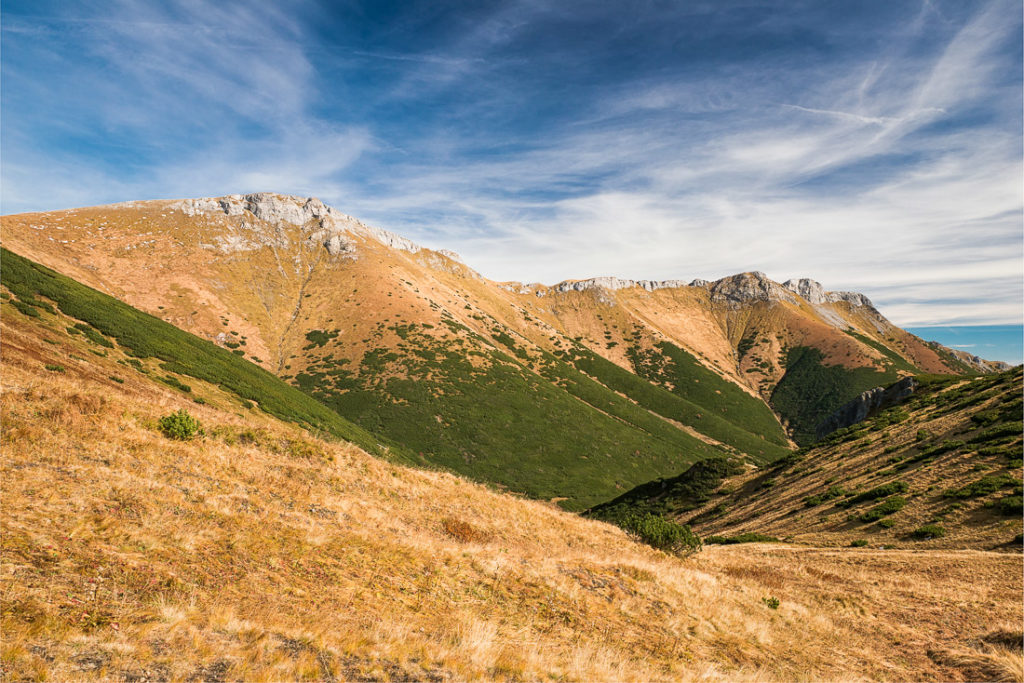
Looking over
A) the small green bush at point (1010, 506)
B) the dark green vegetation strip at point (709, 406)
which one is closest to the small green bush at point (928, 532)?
the small green bush at point (1010, 506)

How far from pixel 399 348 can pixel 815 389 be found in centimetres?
16597

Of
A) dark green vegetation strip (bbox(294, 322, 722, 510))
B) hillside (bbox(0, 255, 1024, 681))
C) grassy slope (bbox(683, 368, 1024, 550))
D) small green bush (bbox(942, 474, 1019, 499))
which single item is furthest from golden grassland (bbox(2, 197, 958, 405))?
small green bush (bbox(942, 474, 1019, 499))

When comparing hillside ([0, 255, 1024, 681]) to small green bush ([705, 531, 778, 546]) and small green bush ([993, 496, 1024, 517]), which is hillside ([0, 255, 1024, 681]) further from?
small green bush ([705, 531, 778, 546])

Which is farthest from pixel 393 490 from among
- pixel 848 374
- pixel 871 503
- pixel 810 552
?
pixel 848 374

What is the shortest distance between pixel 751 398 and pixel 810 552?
161m

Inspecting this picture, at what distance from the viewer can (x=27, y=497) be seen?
1031 cm

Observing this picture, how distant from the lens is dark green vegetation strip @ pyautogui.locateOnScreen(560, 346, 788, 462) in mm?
126250

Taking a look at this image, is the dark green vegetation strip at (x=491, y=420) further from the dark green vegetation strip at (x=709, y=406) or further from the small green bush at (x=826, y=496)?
the small green bush at (x=826, y=496)

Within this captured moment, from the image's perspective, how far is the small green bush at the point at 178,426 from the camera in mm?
16656

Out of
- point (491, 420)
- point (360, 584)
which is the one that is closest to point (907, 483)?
point (360, 584)

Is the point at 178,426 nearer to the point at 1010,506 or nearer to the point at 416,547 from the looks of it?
the point at 416,547

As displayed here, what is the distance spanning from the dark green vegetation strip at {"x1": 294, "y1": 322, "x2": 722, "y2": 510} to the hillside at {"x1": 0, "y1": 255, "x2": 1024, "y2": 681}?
163ft

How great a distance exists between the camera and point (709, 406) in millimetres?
153125

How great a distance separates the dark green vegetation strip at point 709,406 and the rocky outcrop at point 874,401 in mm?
28001
